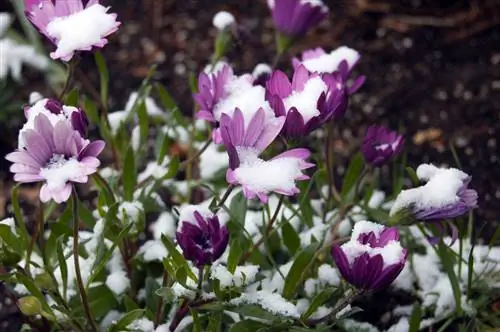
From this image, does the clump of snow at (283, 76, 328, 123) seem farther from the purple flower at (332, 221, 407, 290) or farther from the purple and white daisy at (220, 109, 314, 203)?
the purple flower at (332, 221, 407, 290)

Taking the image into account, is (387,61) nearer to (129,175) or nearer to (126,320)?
(129,175)

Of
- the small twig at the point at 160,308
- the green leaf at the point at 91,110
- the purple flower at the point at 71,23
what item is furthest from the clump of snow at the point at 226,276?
the green leaf at the point at 91,110

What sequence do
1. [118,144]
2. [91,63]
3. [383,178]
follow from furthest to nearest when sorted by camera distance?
[91,63], [383,178], [118,144]

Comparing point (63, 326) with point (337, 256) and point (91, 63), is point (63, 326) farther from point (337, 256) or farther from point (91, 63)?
point (91, 63)

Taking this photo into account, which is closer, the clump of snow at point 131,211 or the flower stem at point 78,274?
the flower stem at point 78,274

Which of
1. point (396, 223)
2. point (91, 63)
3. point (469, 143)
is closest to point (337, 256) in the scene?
point (396, 223)

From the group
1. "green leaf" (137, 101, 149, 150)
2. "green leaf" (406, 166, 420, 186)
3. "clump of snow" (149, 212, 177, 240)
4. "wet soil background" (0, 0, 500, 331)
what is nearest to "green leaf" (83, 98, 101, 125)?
"green leaf" (137, 101, 149, 150)

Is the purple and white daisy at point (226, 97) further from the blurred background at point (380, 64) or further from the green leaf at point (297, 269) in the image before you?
the blurred background at point (380, 64)
